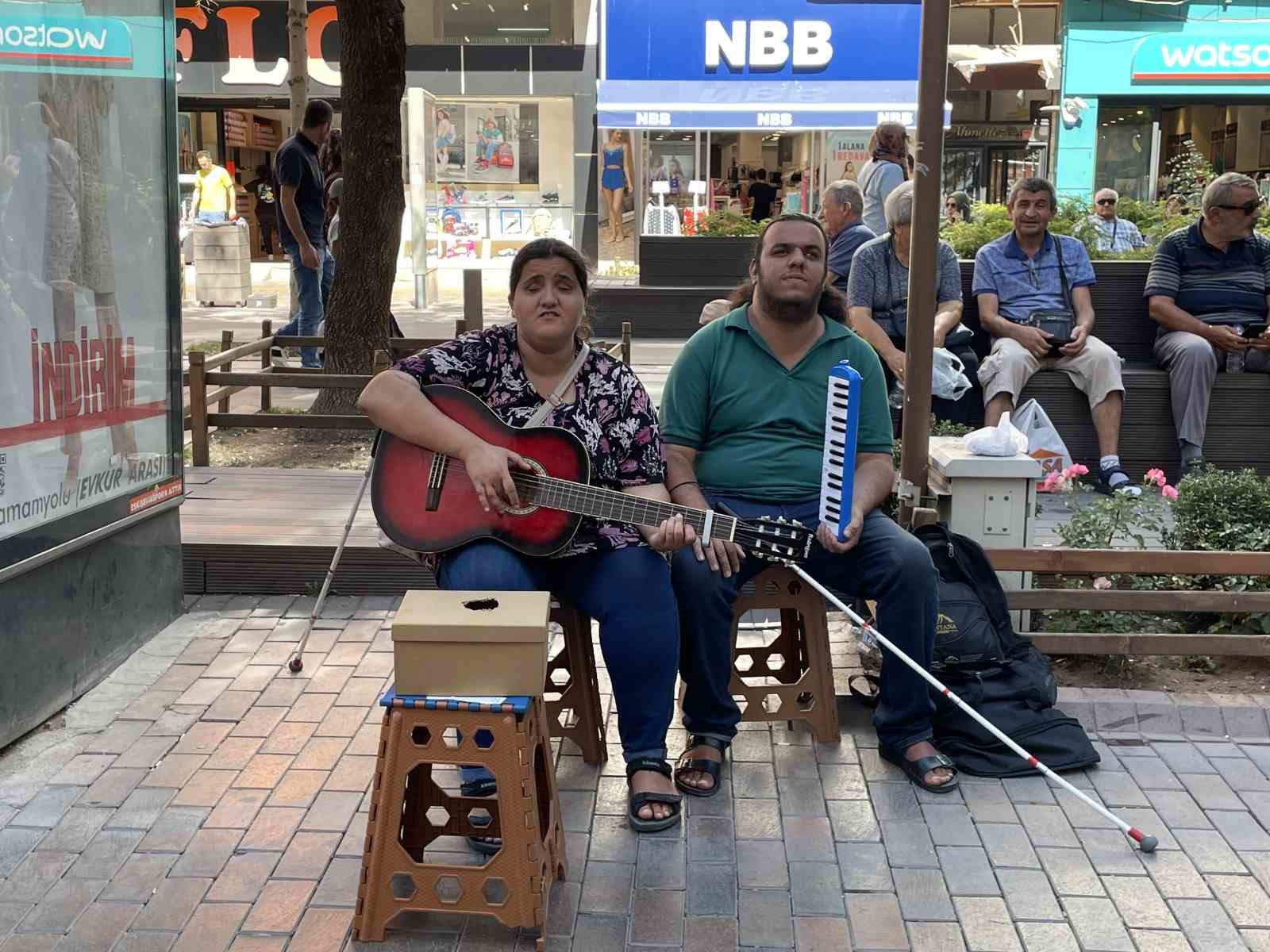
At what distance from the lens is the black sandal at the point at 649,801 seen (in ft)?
11.9

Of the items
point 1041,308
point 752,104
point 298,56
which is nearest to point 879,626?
point 1041,308

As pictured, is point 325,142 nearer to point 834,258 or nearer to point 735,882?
point 834,258

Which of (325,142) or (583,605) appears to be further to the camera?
(325,142)

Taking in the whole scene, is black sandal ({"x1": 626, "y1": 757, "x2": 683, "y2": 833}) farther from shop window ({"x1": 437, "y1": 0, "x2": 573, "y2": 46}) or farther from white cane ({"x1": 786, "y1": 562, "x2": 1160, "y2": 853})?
shop window ({"x1": 437, "y1": 0, "x2": 573, "y2": 46})

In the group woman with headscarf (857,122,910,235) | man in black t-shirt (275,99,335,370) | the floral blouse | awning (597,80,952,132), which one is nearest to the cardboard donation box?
the floral blouse

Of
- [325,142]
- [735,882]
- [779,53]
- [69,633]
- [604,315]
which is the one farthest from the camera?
[779,53]

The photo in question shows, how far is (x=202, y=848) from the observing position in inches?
137

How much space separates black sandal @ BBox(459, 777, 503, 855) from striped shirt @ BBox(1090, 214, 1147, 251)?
20.2 feet

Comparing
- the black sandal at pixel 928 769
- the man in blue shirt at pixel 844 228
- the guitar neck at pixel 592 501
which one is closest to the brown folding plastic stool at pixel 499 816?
the guitar neck at pixel 592 501

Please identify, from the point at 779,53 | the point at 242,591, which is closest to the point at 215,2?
the point at 779,53

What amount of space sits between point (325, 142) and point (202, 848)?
8137mm

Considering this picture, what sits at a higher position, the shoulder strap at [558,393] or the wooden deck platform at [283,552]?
the shoulder strap at [558,393]

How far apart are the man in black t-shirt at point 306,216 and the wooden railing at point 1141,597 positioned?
681 cm

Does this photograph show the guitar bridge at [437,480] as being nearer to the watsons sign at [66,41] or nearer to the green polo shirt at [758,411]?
the green polo shirt at [758,411]
